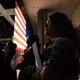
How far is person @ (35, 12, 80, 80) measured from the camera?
126 centimetres

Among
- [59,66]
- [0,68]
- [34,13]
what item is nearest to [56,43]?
[59,66]

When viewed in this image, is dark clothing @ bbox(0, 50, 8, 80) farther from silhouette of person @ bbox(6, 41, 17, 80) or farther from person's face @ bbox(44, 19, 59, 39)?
person's face @ bbox(44, 19, 59, 39)

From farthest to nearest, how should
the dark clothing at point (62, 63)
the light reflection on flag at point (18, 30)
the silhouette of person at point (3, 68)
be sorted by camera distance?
the light reflection on flag at point (18, 30)
the silhouette of person at point (3, 68)
the dark clothing at point (62, 63)

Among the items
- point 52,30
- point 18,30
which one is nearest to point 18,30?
point 18,30

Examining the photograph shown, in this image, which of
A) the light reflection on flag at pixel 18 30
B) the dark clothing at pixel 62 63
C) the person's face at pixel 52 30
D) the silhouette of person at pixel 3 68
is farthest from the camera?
the light reflection on flag at pixel 18 30

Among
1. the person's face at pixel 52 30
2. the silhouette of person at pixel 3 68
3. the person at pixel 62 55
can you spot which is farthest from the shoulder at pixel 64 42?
the silhouette of person at pixel 3 68

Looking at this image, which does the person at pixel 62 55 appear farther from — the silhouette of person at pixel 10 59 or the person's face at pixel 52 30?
the silhouette of person at pixel 10 59

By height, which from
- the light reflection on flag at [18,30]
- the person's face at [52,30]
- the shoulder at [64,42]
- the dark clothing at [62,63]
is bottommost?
the dark clothing at [62,63]

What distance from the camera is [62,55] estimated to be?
1304 mm

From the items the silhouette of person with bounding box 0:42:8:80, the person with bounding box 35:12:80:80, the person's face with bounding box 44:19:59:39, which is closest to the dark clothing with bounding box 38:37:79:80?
the person with bounding box 35:12:80:80

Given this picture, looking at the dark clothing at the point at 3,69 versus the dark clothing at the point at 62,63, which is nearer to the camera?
the dark clothing at the point at 62,63

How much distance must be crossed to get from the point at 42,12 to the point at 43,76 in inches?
259

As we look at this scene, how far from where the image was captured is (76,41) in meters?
1.45

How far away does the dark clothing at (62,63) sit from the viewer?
126 centimetres
